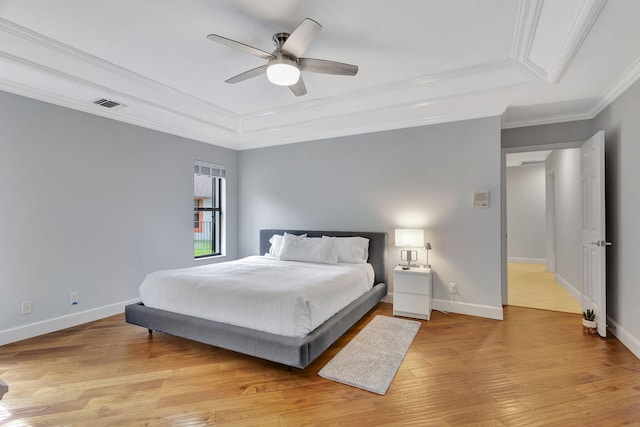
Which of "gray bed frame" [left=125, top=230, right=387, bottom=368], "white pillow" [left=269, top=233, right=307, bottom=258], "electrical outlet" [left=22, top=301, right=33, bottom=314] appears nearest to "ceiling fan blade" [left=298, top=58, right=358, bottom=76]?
"gray bed frame" [left=125, top=230, right=387, bottom=368]

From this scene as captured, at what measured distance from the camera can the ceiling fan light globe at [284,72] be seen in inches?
89.0

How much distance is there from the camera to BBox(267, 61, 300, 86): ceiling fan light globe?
7.42 ft

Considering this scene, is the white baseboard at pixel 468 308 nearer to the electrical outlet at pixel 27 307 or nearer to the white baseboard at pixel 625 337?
the white baseboard at pixel 625 337

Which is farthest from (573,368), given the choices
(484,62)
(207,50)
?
(207,50)

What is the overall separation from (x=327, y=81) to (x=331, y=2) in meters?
1.19

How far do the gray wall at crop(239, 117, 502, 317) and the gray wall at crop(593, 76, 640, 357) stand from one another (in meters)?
1.05

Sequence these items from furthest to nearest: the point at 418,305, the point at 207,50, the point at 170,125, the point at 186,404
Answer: the point at 170,125 → the point at 418,305 → the point at 207,50 → the point at 186,404

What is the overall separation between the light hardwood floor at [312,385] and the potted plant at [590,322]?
0.31 ft

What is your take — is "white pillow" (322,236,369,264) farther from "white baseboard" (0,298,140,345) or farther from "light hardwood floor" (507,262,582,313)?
"white baseboard" (0,298,140,345)

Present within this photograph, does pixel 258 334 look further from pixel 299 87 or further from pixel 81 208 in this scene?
pixel 81 208

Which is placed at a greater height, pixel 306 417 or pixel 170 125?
pixel 170 125

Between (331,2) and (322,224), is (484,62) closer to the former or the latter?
(331,2)

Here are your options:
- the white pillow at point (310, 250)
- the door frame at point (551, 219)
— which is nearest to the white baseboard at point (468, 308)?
the white pillow at point (310, 250)

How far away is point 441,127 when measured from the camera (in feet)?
→ 12.8
